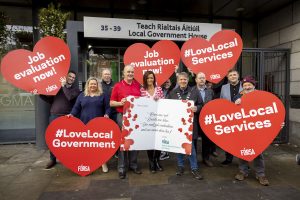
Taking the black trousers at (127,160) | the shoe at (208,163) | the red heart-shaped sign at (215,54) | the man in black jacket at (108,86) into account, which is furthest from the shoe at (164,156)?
the red heart-shaped sign at (215,54)

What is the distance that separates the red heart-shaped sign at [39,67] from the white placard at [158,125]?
1.52 meters

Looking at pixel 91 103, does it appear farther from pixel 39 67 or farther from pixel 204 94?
pixel 204 94

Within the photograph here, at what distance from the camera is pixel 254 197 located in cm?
356

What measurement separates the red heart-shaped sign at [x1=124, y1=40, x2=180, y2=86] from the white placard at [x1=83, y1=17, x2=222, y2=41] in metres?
0.81

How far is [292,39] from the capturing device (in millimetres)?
6758

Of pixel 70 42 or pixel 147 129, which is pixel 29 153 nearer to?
pixel 70 42

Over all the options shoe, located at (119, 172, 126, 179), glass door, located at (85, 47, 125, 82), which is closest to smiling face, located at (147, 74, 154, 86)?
shoe, located at (119, 172, 126, 179)

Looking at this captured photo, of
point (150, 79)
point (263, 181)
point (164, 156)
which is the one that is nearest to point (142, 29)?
point (150, 79)

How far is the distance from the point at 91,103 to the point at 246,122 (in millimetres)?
2387

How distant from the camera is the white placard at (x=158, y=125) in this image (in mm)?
4117

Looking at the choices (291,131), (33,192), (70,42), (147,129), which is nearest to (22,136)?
(70,42)

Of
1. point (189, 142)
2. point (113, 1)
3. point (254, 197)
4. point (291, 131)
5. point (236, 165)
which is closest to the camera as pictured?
point (254, 197)

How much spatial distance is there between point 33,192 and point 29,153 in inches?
90.8

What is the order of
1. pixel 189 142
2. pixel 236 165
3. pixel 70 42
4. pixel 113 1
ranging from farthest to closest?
pixel 113 1, pixel 70 42, pixel 236 165, pixel 189 142
